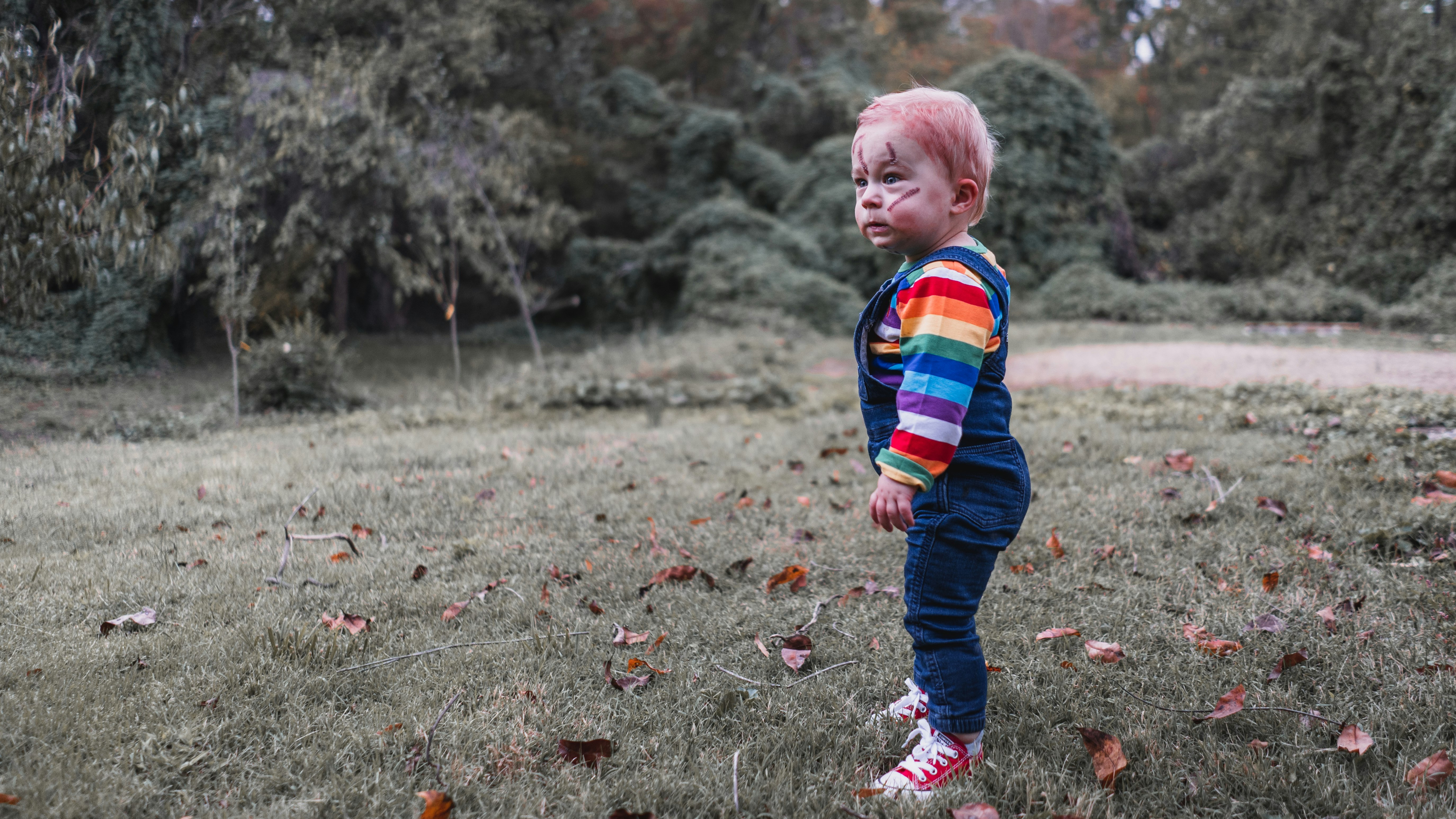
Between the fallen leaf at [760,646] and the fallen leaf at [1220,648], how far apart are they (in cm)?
125

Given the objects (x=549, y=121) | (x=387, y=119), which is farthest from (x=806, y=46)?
(x=387, y=119)

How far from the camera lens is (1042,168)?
1627 cm

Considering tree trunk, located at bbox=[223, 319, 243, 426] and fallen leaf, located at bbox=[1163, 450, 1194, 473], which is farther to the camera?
tree trunk, located at bbox=[223, 319, 243, 426]

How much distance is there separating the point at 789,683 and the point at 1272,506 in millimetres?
2464

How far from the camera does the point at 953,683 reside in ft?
5.73

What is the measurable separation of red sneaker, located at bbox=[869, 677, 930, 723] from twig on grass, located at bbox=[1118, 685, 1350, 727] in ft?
1.85

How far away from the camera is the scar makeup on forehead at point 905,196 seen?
171 centimetres

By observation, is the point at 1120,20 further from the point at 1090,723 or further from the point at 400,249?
the point at 1090,723

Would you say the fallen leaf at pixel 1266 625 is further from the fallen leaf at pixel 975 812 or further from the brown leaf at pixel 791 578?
the brown leaf at pixel 791 578

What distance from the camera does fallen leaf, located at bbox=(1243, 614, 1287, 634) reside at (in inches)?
92.7

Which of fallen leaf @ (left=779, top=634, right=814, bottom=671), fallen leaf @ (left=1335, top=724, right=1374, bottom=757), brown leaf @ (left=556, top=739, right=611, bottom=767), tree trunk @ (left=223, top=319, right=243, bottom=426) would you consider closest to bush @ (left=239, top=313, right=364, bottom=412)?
tree trunk @ (left=223, top=319, right=243, bottom=426)

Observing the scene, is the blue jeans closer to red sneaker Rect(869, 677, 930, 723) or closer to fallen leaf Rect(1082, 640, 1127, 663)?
red sneaker Rect(869, 677, 930, 723)

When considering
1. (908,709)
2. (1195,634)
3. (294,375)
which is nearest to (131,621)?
(908,709)

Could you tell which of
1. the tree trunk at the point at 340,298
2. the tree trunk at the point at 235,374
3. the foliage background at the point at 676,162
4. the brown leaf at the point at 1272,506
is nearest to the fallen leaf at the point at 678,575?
the brown leaf at the point at 1272,506
